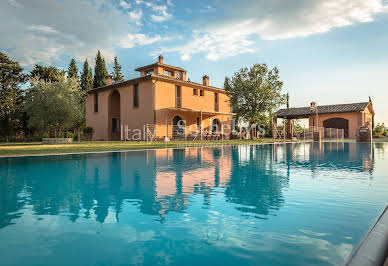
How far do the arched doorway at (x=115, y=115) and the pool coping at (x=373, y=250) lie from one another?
26.6 meters

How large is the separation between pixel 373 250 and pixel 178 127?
75.8 ft

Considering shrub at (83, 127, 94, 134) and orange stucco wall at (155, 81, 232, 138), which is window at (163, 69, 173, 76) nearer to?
orange stucco wall at (155, 81, 232, 138)

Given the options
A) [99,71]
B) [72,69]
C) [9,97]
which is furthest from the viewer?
[99,71]

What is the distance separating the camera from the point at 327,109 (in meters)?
32.2

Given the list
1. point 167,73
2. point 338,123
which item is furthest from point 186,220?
point 338,123

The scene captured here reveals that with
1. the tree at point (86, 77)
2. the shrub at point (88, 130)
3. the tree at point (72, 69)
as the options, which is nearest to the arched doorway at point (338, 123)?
the shrub at point (88, 130)

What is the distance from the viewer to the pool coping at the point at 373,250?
188cm

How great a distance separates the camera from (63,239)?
100 inches

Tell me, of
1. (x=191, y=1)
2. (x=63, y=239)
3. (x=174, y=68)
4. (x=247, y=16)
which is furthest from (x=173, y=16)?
(x=63, y=239)

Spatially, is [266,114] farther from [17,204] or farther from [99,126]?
[17,204]

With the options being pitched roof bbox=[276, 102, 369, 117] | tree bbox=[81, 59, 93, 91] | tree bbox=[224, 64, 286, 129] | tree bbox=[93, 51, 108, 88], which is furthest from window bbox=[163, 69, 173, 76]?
tree bbox=[81, 59, 93, 91]

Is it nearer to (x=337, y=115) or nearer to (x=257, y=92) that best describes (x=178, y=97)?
(x=257, y=92)

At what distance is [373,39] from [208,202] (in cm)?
2043

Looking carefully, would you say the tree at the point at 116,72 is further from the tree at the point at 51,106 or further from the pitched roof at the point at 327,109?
the pitched roof at the point at 327,109
